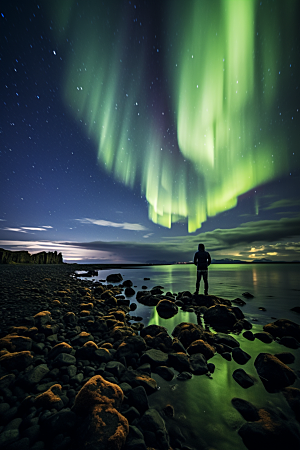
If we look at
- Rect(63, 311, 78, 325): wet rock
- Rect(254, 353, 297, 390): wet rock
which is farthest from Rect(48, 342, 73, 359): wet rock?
Rect(254, 353, 297, 390): wet rock

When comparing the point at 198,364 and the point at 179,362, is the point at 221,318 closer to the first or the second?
the point at 198,364

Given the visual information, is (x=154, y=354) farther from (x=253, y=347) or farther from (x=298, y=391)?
(x=253, y=347)

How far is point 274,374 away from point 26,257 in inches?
6641

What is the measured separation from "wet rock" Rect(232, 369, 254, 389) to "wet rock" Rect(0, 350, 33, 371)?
194 inches

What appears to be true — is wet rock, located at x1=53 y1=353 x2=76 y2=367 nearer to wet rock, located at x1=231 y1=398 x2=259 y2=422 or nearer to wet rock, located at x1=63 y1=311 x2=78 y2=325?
Result: wet rock, located at x1=63 y1=311 x2=78 y2=325

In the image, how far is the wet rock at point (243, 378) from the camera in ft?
13.5

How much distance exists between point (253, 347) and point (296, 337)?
202cm

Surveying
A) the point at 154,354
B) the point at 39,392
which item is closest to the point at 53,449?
the point at 39,392

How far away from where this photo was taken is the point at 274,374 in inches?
167

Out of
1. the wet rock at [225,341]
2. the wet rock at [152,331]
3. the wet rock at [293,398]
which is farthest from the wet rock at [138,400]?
the wet rock at [225,341]

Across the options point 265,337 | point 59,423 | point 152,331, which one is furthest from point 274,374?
point 59,423

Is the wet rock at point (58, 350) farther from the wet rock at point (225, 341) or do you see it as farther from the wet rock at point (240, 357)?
the wet rock at point (240, 357)

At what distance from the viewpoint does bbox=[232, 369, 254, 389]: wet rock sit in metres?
4.12

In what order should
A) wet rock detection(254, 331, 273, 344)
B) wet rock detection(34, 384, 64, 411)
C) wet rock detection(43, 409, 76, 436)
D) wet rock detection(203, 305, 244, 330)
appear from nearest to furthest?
wet rock detection(43, 409, 76, 436) < wet rock detection(34, 384, 64, 411) < wet rock detection(254, 331, 273, 344) < wet rock detection(203, 305, 244, 330)
